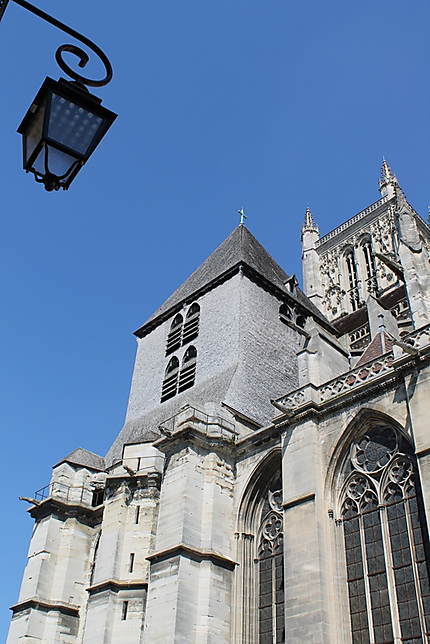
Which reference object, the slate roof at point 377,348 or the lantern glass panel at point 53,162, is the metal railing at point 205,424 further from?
the lantern glass panel at point 53,162

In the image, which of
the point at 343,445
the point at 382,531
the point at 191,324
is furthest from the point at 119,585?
the point at 191,324

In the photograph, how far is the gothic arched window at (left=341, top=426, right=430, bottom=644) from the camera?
9.66 meters

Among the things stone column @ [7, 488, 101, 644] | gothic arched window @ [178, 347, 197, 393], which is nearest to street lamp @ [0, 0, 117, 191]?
stone column @ [7, 488, 101, 644]

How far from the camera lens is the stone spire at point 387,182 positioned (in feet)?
121

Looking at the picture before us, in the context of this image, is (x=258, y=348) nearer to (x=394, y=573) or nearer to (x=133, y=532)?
(x=133, y=532)

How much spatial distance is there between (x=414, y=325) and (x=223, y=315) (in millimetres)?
5914

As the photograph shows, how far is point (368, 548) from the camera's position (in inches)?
422

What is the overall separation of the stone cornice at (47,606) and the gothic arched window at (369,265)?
2173cm

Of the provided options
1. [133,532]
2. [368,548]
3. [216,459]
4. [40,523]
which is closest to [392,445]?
[368,548]

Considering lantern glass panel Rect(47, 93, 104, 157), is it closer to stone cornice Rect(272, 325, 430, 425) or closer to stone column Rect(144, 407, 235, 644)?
stone cornice Rect(272, 325, 430, 425)

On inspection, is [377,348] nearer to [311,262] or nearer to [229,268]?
[229,268]

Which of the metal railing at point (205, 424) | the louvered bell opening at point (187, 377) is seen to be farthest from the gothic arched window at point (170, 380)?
the metal railing at point (205, 424)

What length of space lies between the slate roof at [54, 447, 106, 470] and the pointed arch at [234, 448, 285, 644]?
613 centimetres

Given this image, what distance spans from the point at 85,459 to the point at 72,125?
16.0 metres
